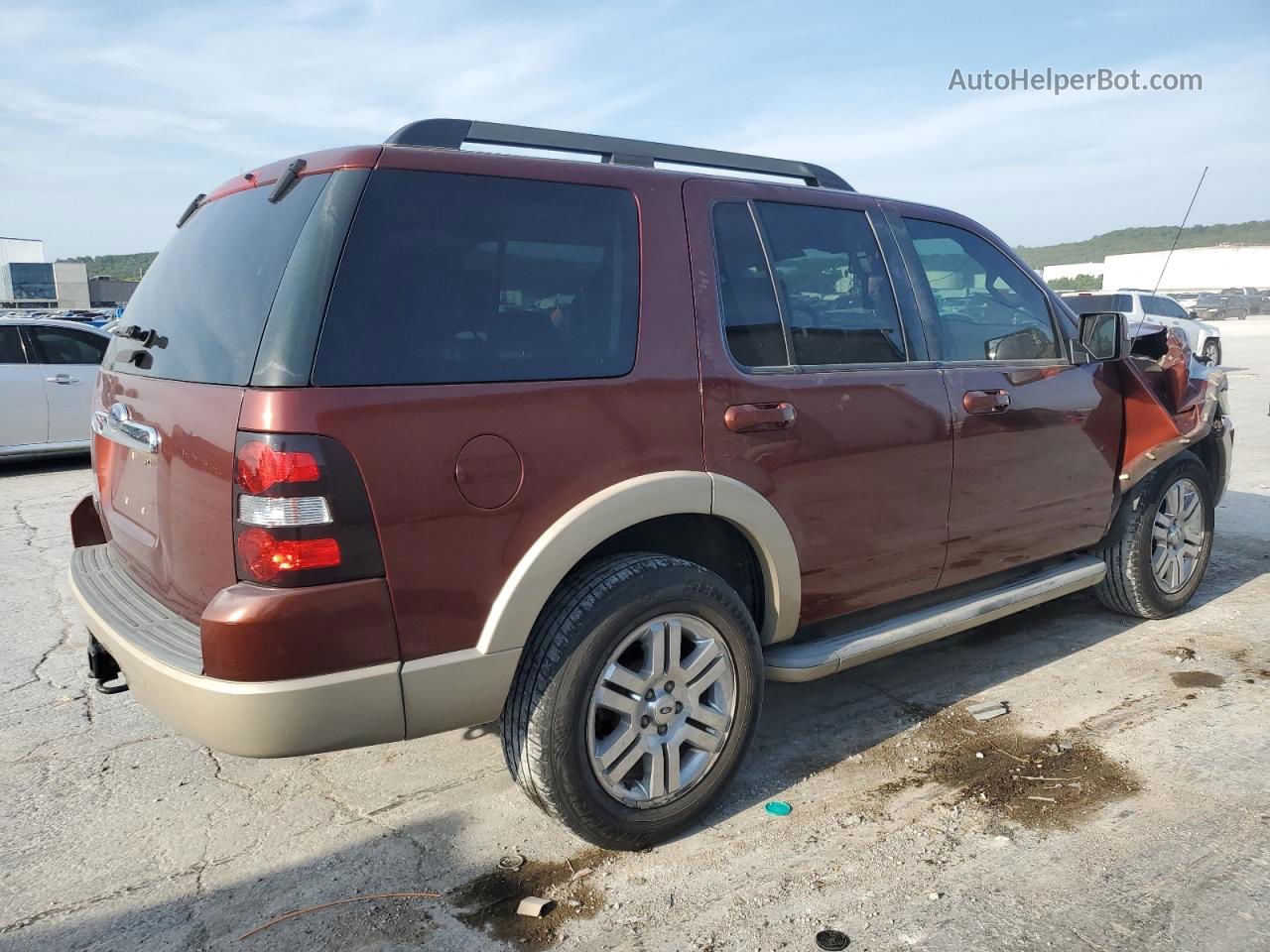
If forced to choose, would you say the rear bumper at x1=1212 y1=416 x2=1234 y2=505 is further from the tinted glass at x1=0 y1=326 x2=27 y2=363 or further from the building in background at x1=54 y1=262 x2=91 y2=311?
the building in background at x1=54 y1=262 x2=91 y2=311

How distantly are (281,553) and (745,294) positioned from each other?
163 cm

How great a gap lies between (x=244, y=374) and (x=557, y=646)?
1.05 metres

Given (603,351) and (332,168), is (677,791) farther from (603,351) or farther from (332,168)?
(332,168)

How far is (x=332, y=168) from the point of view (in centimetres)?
244

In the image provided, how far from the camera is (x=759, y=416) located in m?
2.96

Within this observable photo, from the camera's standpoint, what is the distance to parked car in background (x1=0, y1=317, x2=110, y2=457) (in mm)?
9359

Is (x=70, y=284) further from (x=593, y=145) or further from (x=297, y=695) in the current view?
(x=297, y=695)

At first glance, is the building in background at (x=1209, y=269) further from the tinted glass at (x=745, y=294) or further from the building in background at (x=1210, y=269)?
the tinted glass at (x=745, y=294)

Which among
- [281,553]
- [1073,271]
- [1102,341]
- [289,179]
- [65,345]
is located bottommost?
[281,553]

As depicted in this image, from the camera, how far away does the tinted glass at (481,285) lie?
7.68 ft

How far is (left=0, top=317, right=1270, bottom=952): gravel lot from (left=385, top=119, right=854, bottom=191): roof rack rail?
2047mm

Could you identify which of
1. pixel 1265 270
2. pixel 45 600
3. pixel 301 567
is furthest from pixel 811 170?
pixel 1265 270

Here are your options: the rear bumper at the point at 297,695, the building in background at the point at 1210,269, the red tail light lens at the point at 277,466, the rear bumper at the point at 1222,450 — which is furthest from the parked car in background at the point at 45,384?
the building in background at the point at 1210,269

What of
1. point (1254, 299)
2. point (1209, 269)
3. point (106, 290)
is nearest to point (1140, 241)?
point (1209, 269)
